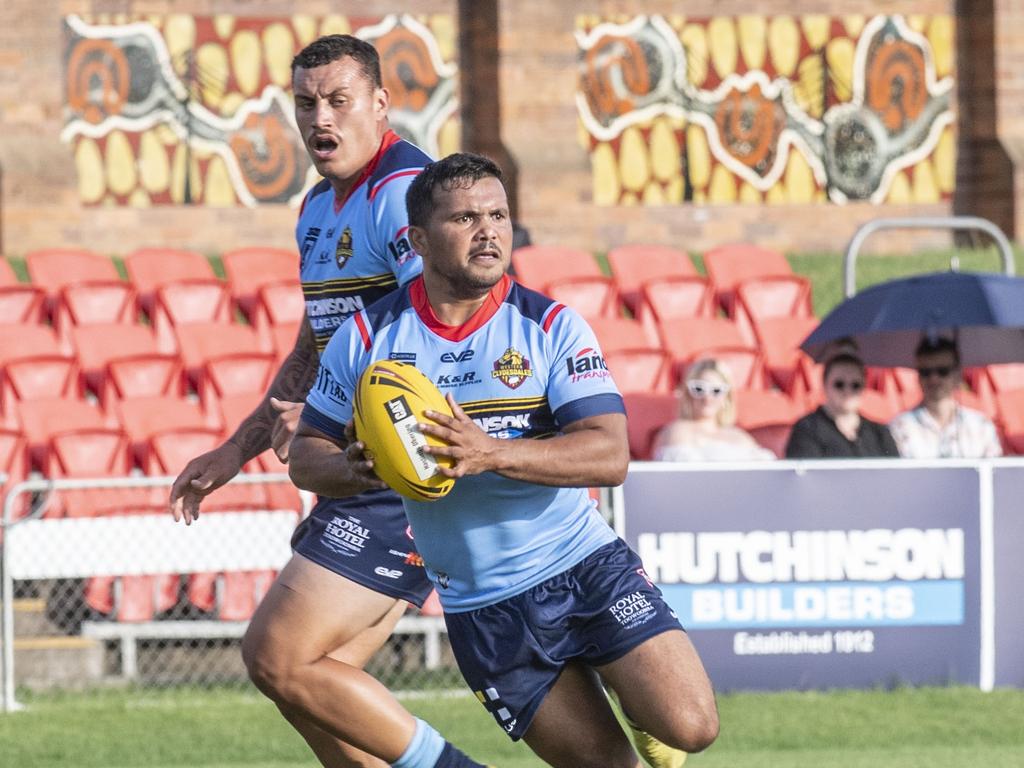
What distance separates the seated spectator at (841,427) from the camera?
31.9 feet

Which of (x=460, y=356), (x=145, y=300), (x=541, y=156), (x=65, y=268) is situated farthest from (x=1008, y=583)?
(x=541, y=156)

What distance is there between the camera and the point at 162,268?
Result: 14.3 metres

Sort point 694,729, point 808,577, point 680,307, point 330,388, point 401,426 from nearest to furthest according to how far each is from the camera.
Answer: point 401,426 < point 694,729 < point 330,388 < point 808,577 < point 680,307

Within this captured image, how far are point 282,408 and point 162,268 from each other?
31.1ft

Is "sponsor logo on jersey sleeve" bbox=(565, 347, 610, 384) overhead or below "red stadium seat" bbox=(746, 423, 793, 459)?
overhead

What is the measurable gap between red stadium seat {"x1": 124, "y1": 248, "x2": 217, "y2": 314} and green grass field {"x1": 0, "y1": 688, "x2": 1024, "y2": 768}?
215 inches

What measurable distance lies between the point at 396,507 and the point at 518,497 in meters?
0.80

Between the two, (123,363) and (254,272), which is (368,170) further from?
(254,272)

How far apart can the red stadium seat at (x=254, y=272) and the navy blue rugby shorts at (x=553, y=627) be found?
28.3 ft

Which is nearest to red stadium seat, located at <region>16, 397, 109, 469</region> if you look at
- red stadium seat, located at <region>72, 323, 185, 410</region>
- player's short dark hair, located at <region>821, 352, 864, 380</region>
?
red stadium seat, located at <region>72, 323, 185, 410</region>

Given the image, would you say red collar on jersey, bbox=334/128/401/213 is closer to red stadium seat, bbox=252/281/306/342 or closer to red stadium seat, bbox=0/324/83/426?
red stadium seat, bbox=0/324/83/426

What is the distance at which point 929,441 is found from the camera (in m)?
10.2

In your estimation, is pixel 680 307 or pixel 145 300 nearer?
pixel 145 300

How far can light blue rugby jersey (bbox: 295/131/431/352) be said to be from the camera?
519 cm
